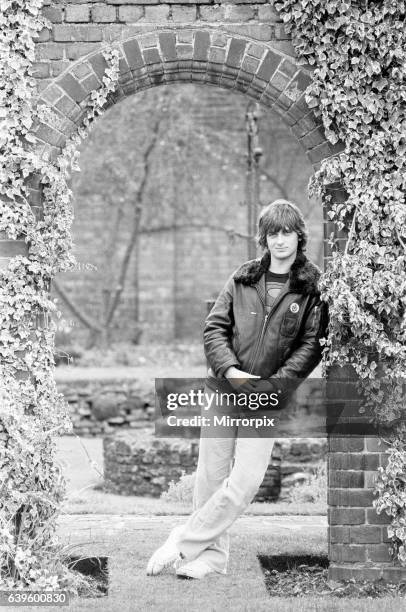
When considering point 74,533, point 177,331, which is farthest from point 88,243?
point 74,533

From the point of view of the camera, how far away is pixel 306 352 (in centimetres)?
480

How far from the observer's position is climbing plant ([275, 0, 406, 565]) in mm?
4691

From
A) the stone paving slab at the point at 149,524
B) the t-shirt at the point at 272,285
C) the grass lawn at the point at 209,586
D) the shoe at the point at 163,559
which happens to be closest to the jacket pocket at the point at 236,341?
the t-shirt at the point at 272,285

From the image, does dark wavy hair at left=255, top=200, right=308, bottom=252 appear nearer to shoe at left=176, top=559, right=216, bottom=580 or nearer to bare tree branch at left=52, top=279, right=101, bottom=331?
shoe at left=176, top=559, right=216, bottom=580

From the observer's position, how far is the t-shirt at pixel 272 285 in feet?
15.8

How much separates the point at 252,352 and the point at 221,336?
19 cm

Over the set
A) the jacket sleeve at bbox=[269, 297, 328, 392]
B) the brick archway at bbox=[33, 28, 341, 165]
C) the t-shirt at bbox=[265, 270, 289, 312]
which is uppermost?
the brick archway at bbox=[33, 28, 341, 165]

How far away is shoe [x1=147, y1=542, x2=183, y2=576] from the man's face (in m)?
1.71

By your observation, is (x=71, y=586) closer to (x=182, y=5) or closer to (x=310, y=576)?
(x=310, y=576)

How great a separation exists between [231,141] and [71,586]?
13140 mm

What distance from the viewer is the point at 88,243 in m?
17.5

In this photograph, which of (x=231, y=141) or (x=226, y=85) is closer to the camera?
(x=226, y=85)

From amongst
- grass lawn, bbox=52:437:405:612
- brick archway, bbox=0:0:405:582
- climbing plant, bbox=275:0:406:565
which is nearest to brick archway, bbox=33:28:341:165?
brick archway, bbox=0:0:405:582

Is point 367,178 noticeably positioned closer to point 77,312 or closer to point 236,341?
point 236,341
